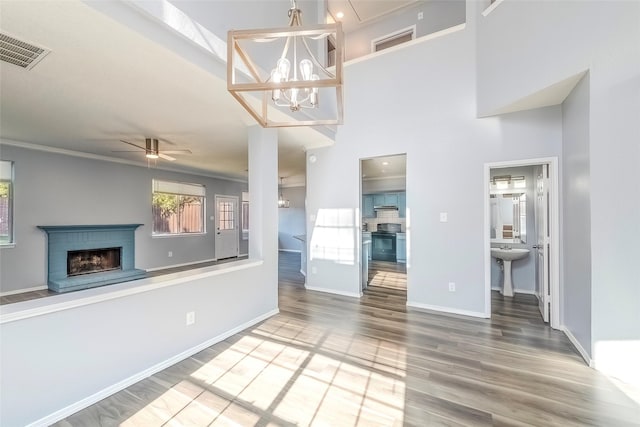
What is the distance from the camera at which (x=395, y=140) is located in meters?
4.16

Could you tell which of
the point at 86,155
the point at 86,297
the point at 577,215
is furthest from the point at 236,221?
the point at 577,215

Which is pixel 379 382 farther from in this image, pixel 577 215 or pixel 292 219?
pixel 292 219

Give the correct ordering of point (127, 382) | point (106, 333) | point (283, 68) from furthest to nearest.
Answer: point (127, 382), point (106, 333), point (283, 68)

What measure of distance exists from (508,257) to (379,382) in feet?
10.7

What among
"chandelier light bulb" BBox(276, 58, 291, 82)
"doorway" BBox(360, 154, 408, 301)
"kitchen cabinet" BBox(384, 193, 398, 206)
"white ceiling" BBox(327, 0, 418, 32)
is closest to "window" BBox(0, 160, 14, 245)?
"chandelier light bulb" BBox(276, 58, 291, 82)

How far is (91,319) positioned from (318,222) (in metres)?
3.43

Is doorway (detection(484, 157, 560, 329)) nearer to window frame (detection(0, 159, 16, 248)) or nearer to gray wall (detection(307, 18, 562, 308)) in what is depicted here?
gray wall (detection(307, 18, 562, 308))

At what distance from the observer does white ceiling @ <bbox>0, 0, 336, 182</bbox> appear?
5.49 feet

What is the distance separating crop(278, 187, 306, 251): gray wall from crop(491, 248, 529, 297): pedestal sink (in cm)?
717

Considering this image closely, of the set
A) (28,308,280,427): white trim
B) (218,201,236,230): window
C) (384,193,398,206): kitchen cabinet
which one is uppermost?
(384,193,398,206): kitchen cabinet

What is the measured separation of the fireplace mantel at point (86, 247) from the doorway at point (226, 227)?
7.91ft

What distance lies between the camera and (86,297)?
75.1 inches

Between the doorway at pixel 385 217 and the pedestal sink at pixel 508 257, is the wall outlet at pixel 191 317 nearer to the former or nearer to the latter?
the doorway at pixel 385 217

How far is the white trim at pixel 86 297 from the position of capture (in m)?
1.63
